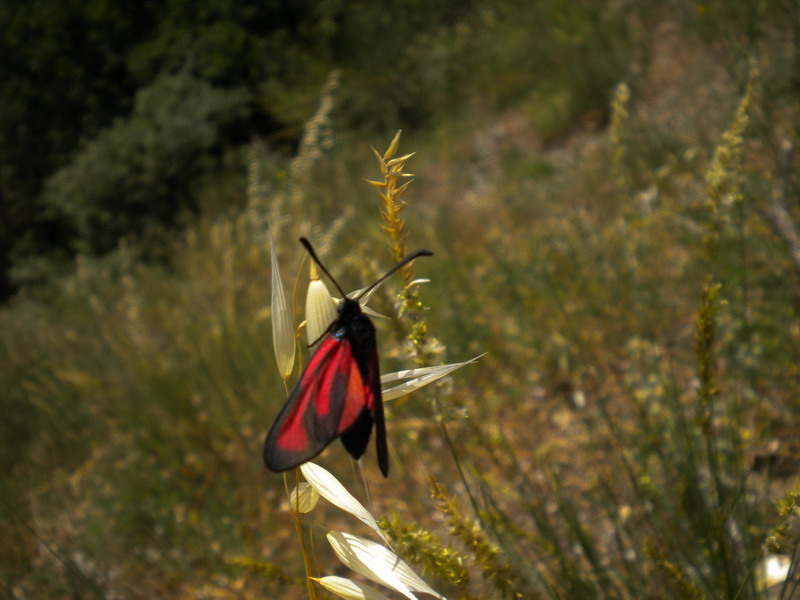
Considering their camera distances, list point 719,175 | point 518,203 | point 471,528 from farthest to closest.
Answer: point 518,203, point 719,175, point 471,528

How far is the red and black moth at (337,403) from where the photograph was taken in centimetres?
52

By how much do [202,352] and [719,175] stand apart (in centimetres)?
245

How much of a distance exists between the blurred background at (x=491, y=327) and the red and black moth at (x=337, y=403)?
85 mm

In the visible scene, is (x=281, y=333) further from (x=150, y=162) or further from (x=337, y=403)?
(x=150, y=162)

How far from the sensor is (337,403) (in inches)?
21.3

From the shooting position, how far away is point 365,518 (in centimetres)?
59

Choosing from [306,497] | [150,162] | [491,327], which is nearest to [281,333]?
[306,497]

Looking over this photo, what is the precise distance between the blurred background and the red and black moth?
0.28 ft

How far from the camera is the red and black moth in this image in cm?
52

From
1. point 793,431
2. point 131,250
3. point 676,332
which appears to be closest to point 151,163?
point 131,250

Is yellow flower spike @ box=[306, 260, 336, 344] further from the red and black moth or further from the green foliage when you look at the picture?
the green foliage

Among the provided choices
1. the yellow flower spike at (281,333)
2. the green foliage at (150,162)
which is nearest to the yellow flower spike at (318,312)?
the yellow flower spike at (281,333)

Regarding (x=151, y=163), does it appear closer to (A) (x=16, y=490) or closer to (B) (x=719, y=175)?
(A) (x=16, y=490)

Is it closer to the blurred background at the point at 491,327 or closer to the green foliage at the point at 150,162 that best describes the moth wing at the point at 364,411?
the blurred background at the point at 491,327
